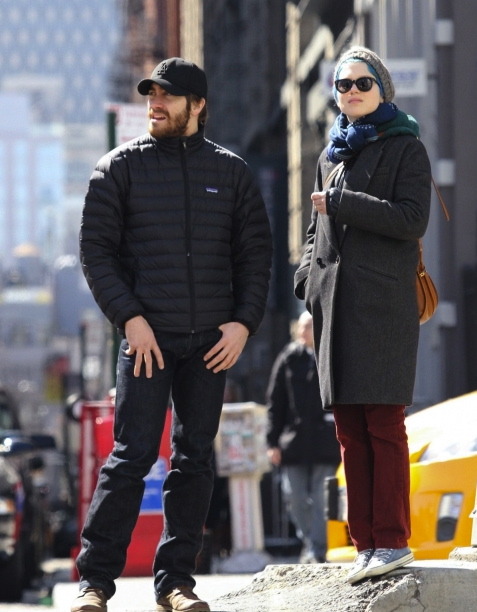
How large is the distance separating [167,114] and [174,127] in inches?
2.1

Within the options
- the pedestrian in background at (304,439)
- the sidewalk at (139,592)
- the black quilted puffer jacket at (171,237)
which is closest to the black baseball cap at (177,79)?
the black quilted puffer jacket at (171,237)

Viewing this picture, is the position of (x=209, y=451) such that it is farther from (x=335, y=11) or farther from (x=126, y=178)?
(x=335, y=11)

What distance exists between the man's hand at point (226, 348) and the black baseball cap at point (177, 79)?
854mm

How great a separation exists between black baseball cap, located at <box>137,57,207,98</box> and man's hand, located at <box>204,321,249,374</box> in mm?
854

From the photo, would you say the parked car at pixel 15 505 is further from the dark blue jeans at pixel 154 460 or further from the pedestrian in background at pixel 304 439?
the dark blue jeans at pixel 154 460

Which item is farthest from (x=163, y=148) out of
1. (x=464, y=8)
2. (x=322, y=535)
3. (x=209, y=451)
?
(x=464, y=8)

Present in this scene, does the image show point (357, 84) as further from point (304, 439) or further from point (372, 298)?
point (304, 439)

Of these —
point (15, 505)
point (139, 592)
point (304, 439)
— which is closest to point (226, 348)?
point (139, 592)

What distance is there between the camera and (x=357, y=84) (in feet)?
19.0

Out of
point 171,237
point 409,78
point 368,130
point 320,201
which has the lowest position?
point 171,237

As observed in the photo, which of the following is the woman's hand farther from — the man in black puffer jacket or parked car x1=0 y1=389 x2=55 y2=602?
parked car x1=0 y1=389 x2=55 y2=602

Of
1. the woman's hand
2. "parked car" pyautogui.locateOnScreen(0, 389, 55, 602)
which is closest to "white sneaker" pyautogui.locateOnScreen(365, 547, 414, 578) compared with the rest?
the woman's hand

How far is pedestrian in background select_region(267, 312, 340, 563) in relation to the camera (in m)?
11.9

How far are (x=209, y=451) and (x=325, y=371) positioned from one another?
58 cm
